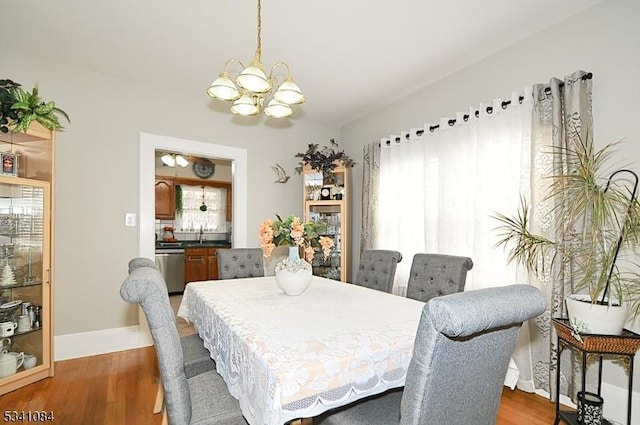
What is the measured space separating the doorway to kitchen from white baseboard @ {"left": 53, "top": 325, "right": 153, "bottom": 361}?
0.78 m

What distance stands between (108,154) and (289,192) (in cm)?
206

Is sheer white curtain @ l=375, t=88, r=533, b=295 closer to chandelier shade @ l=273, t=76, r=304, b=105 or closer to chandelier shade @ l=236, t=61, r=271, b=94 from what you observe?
chandelier shade @ l=273, t=76, r=304, b=105

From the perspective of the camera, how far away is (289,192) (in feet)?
14.5

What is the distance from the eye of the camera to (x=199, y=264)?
575cm

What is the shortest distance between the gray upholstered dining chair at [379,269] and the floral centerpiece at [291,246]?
71cm

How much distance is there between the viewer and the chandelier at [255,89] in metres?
1.79

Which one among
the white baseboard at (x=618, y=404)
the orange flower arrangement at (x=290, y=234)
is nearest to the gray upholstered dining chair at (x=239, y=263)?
the orange flower arrangement at (x=290, y=234)

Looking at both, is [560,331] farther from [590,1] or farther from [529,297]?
[590,1]

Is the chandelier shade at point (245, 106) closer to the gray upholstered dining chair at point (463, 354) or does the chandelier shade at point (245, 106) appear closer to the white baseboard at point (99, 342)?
the gray upholstered dining chair at point (463, 354)

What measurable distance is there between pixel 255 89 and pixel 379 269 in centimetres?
163

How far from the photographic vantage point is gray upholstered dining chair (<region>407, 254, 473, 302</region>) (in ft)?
6.93

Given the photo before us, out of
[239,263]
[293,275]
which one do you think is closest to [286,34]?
[293,275]

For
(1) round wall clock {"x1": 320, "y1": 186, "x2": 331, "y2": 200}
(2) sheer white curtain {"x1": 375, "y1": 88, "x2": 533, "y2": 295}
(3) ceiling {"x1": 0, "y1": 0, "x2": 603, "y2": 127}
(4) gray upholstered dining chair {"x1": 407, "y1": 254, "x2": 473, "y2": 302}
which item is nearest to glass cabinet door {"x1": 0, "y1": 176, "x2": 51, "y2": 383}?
(3) ceiling {"x1": 0, "y1": 0, "x2": 603, "y2": 127}

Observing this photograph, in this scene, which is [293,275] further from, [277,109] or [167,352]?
[277,109]
